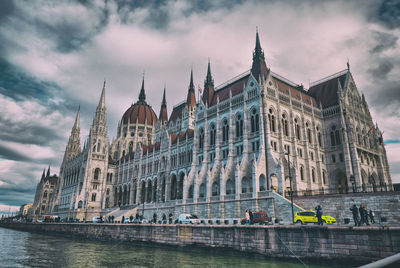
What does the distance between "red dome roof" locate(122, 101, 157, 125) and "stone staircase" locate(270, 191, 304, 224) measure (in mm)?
82929

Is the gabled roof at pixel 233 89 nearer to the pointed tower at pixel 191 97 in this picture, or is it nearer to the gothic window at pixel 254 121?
the gothic window at pixel 254 121

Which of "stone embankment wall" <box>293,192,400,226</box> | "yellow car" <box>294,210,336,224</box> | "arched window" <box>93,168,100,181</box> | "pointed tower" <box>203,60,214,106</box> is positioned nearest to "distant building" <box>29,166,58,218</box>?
"arched window" <box>93,168,100,181</box>

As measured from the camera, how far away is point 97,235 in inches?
1781

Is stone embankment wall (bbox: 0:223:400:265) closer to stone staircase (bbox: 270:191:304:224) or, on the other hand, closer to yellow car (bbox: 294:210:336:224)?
yellow car (bbox: 294:210:336:224)

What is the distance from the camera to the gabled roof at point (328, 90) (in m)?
55.1

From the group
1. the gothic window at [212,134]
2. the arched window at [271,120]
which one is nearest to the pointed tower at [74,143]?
the gothic window at [212,134]

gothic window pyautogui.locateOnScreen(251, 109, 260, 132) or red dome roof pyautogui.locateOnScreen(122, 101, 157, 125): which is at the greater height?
red dome roof pyautogui.locateOnScreen(122, 101, 157, 125)

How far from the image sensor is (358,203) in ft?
98.9

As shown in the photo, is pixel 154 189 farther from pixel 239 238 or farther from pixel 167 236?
pixel 239 238

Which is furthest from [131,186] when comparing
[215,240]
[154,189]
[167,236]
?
[215,240]

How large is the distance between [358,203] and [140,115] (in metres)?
93.6

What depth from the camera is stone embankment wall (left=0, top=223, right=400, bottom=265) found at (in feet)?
59.4

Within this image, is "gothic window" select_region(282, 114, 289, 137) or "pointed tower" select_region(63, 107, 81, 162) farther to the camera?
"pointed tower" select_region(63, 107, 81, 162)

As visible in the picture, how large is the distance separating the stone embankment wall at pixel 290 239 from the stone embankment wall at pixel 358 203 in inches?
459
